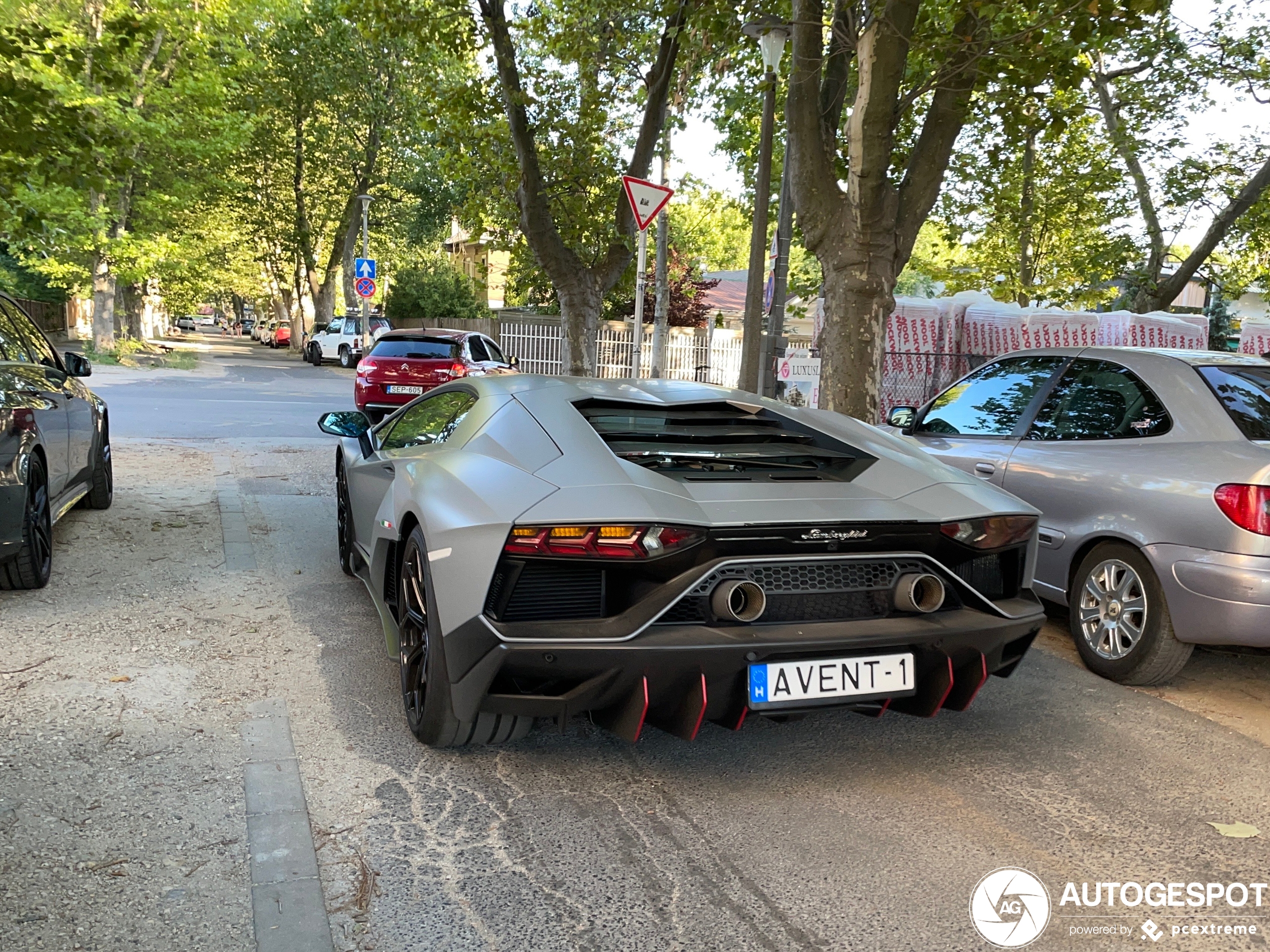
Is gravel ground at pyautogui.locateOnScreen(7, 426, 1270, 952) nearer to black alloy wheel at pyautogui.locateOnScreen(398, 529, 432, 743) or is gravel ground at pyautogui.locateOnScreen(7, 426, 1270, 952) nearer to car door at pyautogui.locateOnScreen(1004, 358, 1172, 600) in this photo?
black alloy wheel at pyautogui.locateOnScreen(398, 529, 432, 743)

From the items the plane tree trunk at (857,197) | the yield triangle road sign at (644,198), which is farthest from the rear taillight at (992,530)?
the yield triangle road sign at (644,198)

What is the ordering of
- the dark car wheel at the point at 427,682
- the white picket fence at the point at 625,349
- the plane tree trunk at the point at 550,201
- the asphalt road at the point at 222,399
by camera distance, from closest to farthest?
the dark car wheel at the point at 427,682
the asphalt road at the point at 222,399
the plane tree trunk at the point at 550,201
the white picket fence at the point at 625,349

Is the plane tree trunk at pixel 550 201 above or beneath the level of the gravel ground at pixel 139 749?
above

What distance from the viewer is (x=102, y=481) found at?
7.87 meters

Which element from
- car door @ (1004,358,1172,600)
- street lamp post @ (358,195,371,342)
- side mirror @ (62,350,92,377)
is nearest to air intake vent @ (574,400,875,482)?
car door @ (1004,358,1172,600)

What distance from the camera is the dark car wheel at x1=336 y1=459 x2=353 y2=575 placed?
5891 mm

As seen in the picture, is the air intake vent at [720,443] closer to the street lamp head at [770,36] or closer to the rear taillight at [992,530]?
the rear taillight at [992,530]

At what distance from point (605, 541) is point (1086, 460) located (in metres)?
2.97

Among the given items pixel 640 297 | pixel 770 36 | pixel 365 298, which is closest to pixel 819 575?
pixel 640 297

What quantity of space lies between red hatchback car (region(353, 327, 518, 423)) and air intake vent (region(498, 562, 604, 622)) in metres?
12.3

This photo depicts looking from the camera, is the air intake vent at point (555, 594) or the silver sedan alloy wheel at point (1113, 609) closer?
the air intake vent at point (555, 594)

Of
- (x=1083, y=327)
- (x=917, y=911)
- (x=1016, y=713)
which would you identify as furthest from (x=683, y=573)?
(x=1083, y=327)

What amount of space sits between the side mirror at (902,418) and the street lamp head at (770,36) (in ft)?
22.9

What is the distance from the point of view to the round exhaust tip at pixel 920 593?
3332mm
